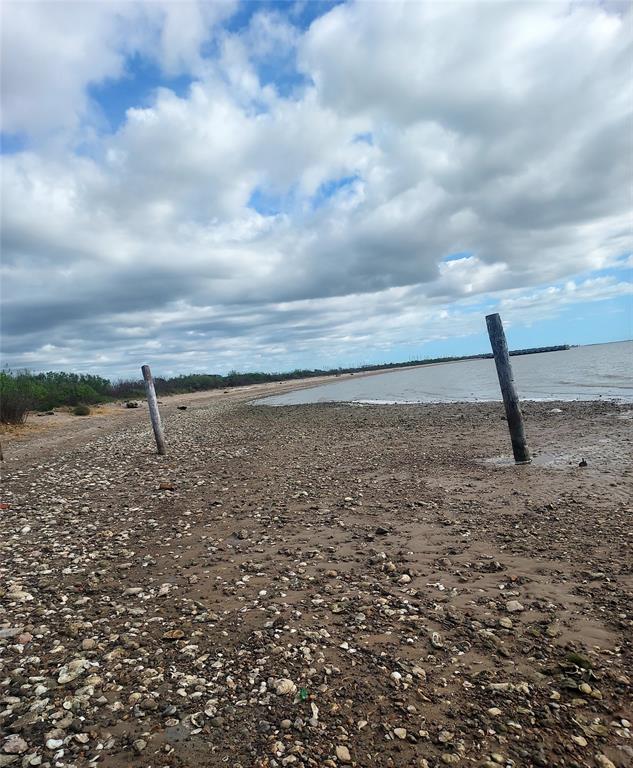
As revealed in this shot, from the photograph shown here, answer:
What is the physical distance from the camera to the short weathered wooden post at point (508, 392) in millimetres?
11812

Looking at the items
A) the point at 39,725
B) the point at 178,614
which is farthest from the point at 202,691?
the point at 178,614

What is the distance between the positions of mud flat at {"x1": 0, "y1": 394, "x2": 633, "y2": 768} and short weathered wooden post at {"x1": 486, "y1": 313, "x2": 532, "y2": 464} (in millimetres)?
1105

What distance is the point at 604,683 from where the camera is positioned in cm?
362

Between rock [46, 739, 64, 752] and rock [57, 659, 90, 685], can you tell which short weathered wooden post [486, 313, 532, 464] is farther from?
rock [46, 739, 64, 752]

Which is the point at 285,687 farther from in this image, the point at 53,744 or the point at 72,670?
the point at 72,670

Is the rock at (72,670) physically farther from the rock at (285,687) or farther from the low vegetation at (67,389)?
the low vegetation at (67,389)

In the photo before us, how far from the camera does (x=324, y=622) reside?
185 inches

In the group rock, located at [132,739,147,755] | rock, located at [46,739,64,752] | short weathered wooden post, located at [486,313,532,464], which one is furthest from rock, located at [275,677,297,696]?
short weathered wooden post, located at [486,313,532,464]

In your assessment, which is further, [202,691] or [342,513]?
[342,513]

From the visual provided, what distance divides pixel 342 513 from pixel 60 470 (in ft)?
30.7

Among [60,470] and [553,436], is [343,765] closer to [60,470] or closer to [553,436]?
[60,470]

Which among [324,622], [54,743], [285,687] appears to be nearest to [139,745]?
[54,743]

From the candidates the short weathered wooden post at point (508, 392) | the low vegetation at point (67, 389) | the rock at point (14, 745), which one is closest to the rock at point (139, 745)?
the rock at point (14, 745)

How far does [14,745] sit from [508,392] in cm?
1150
